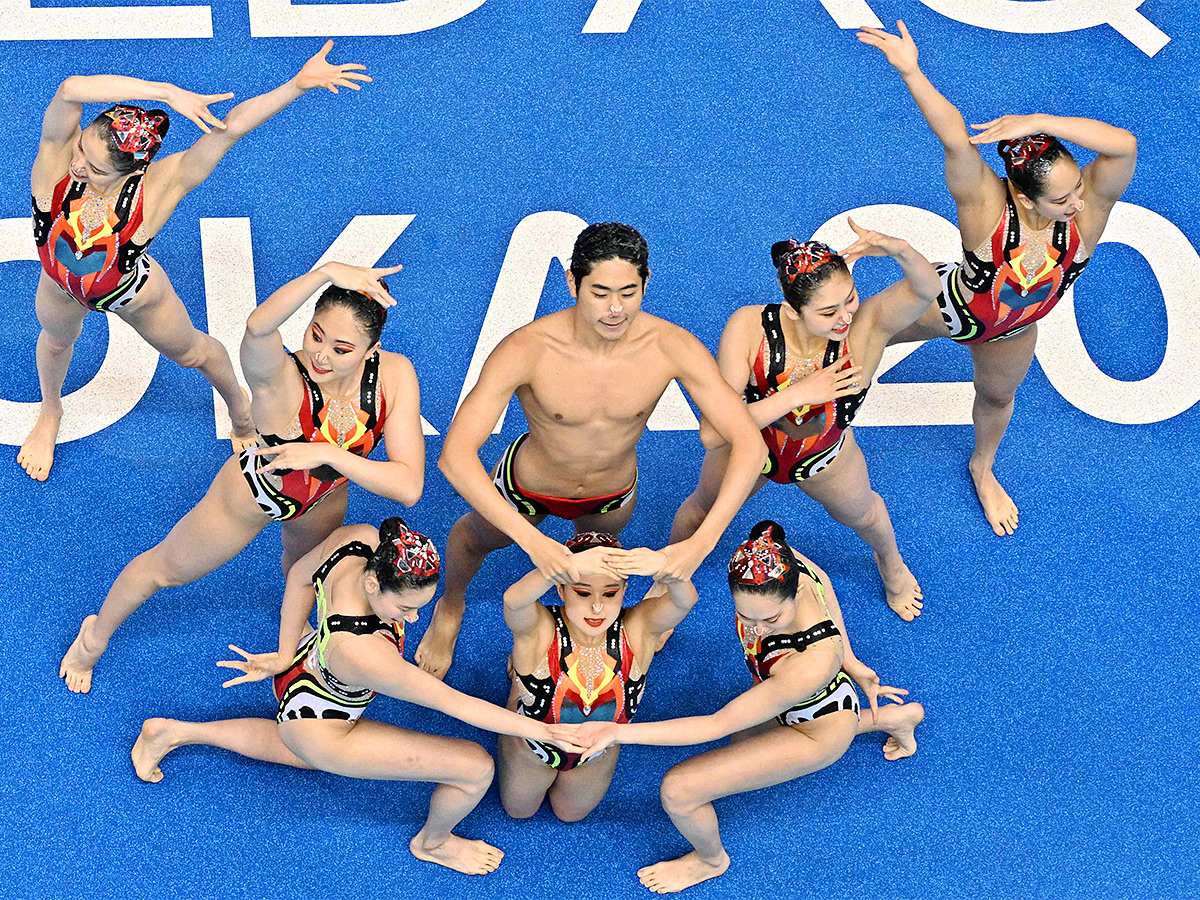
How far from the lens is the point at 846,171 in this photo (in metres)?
6.39

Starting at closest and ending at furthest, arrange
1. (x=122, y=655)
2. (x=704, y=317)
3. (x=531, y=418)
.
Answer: (x=531, y=418) → (x=122, y=655) → (x=704, y=317)

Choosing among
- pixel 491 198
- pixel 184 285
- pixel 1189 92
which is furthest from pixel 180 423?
pixel 1189 92

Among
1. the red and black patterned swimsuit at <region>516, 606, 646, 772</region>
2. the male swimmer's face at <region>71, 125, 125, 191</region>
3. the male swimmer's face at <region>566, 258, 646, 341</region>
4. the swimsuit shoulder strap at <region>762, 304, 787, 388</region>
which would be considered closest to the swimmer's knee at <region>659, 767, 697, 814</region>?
the red and black patterned swimsuit at <region>516, 606, 646, 772</region>

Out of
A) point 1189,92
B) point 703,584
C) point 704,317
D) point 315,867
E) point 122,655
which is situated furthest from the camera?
point 1189,92

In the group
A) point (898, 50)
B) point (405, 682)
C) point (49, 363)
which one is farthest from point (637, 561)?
point (49, 363)

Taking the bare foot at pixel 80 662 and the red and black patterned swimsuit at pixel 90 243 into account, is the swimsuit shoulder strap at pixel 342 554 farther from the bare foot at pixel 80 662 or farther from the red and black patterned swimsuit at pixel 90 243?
the red and black patterned swimsuit at pixel 90 243

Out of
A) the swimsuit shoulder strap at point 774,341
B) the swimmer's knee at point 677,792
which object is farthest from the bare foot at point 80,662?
the swimsuit shoulder strap at point 774,341

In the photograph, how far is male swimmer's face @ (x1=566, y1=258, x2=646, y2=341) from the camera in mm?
4152

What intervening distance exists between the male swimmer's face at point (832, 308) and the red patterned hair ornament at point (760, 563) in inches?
28.8

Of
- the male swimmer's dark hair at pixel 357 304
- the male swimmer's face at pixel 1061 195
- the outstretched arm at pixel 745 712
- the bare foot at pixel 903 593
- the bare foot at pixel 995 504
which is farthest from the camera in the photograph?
the bare foot at pixel 995 504

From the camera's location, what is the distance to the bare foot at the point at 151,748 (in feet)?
16.3

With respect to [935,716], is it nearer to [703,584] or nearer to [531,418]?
[703,584]

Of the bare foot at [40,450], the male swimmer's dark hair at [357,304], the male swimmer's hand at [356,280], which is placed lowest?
the bare foot at [40,450]

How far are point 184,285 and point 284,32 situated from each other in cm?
141
